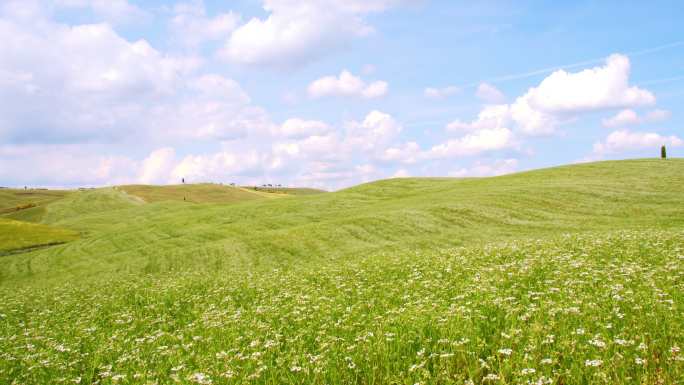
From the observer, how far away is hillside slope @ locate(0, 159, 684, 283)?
125 ft

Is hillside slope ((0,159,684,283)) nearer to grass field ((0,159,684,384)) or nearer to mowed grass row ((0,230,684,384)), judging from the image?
grass field ((0,159,684,384))

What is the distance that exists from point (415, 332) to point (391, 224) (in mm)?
35023

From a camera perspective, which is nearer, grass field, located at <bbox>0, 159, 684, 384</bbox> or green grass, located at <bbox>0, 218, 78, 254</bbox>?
grass field, located at <bbox>0, 159, 684, 384</bbox>

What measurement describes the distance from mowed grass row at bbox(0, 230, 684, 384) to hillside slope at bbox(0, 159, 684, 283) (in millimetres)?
15943

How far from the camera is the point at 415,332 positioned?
351 inches

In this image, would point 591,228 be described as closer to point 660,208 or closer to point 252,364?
A: point 660,208

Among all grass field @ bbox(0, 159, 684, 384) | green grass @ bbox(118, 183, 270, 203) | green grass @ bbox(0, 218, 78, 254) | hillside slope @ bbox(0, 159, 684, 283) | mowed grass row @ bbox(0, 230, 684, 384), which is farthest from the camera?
green grass @ bbox(118, 183, 270, 203)

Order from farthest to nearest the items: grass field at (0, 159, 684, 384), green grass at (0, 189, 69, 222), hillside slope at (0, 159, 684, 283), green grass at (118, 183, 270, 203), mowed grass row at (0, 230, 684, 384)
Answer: green grass at (118, 183, 270, 203) → green grass at (0, 189, 69, 222) → hillside slope at (0, 159, 684, 283) → grass field at (0, 159, 684, 384) → mowed grass row at (0, 230, 684, 384)

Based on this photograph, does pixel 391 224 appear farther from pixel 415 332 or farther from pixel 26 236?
pixel 26 236

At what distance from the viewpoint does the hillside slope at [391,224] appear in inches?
1497

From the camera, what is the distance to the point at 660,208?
44.6 metres

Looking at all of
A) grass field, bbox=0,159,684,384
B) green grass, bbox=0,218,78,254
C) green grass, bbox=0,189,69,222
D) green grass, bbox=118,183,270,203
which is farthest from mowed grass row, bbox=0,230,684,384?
green grass, bbox=118,183,270,203

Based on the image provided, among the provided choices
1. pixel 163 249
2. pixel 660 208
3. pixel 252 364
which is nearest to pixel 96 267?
pixel 163 249

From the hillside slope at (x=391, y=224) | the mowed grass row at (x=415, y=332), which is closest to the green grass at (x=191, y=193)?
the hillside slope at (x=391, y=224)
